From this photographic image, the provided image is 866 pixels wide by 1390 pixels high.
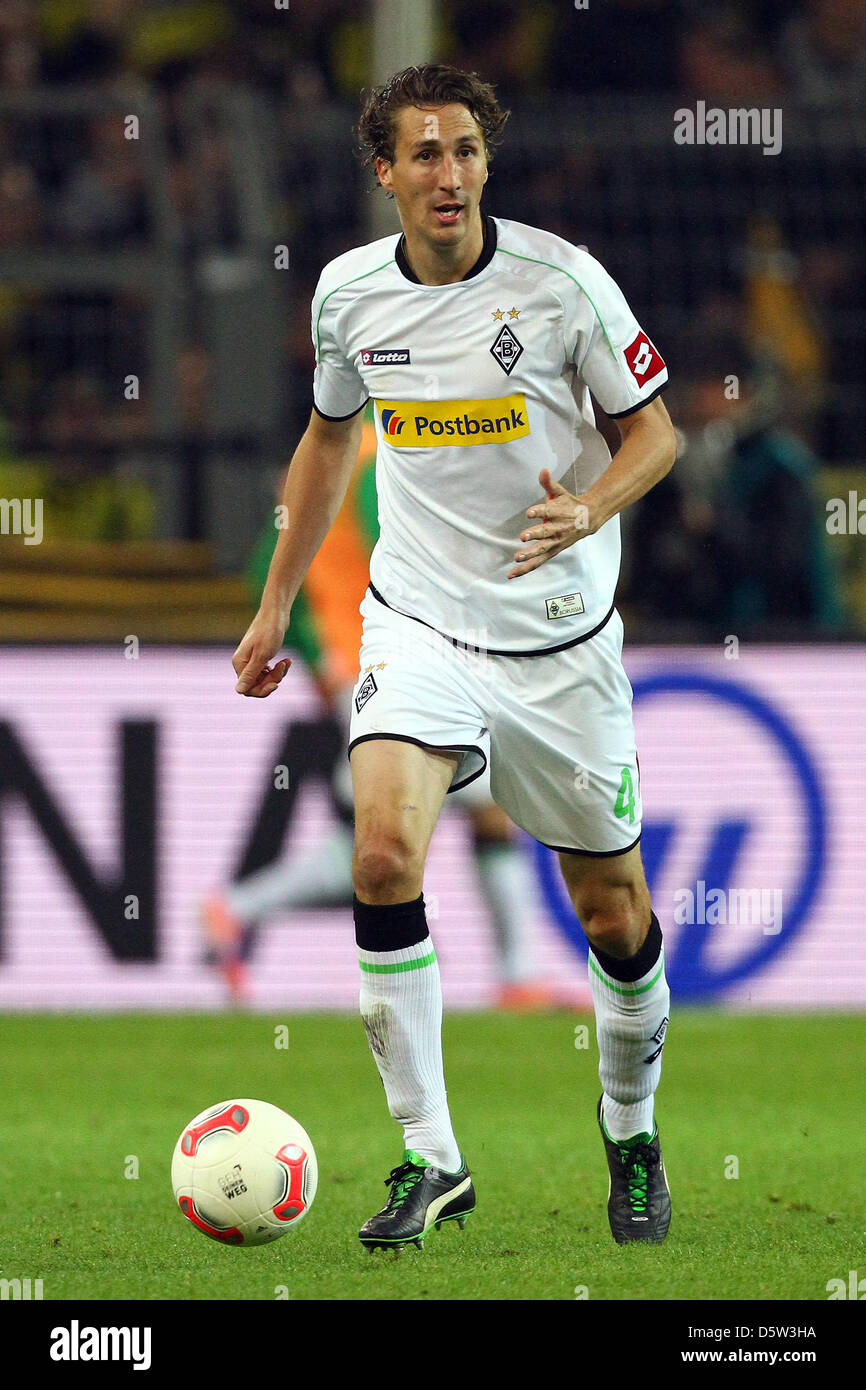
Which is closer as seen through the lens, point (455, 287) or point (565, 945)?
point (455, 287)

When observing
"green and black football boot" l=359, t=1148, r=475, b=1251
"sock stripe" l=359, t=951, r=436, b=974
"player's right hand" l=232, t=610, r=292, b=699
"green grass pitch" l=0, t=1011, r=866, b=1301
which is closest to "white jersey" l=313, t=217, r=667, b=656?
"player's right hand" l=232, t=610, r=292, b=699

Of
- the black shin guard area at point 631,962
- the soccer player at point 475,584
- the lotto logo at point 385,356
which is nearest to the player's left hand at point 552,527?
the soccer player at point 475,584

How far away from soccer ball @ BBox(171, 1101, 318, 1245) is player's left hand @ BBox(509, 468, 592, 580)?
1.26 metres

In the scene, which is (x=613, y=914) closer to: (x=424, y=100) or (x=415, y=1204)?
(x=415, y=1204)

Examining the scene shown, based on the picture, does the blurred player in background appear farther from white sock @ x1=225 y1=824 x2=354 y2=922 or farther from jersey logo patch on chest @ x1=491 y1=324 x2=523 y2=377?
jersey logo patch on chest @ x1=491 y1=324 x2=523 y2=377

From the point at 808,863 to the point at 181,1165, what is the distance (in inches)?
181

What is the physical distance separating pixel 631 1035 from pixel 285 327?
5.90m

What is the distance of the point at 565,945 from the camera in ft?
27.9

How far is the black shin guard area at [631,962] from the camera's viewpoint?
4.60m

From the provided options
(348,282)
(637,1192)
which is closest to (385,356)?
(348,282)

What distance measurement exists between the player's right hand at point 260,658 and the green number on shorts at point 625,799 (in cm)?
75

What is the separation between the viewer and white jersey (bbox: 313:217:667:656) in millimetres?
4430
